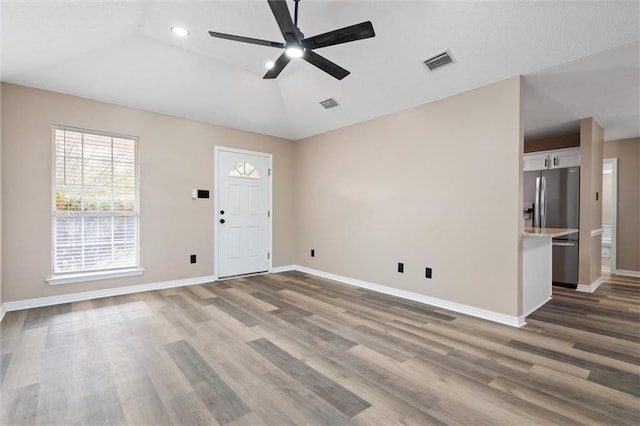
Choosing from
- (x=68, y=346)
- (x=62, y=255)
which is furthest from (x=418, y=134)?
(x=62, y=255)

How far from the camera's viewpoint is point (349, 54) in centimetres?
343

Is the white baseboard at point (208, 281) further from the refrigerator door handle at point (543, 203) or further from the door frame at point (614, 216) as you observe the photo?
the door frame at point (614, 216)

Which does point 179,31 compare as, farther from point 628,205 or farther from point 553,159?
point 628,205

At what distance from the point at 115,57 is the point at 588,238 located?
6631 mm

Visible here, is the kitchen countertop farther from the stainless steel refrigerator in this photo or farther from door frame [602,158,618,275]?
door frame [602,158,618,275]

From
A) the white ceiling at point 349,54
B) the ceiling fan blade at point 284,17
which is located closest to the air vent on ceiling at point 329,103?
the white ceiling at point 349,54

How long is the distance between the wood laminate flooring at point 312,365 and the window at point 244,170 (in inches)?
92.2

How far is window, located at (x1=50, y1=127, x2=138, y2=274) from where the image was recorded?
12.3 feet

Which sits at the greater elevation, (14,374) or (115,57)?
(115,57)

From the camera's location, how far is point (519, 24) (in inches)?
101

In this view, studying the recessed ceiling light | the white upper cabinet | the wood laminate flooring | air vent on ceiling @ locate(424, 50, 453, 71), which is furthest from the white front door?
the white upper cabinet

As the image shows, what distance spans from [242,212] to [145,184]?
157cm

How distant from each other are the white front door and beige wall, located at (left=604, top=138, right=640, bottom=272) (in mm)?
6485

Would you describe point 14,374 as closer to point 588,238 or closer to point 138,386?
point 138,386
